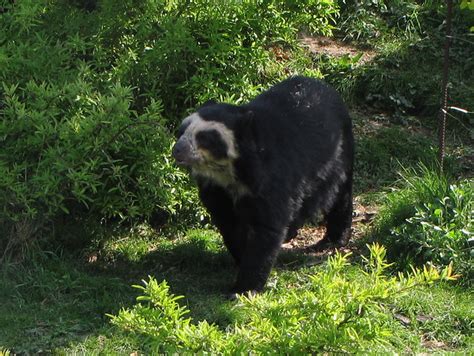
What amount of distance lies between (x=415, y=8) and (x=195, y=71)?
412cm

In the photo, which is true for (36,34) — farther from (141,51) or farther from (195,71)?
(195,71)

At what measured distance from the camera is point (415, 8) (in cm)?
1048

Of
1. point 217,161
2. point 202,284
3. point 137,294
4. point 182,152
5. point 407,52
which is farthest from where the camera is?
point 407,52

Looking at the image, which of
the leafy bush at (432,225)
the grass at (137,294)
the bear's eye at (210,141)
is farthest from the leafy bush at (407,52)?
the bear's eye at (210,141)

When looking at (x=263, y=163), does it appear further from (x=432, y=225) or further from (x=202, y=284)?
(x=432, y=225)

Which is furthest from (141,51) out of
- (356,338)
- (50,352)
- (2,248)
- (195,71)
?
(356,338)

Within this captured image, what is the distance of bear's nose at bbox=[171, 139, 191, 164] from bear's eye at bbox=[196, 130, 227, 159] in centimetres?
9

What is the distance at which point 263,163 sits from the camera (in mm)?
6152

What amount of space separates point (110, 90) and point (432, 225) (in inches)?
102

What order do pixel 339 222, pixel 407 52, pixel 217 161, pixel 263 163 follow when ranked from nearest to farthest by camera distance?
pixel 217 161 → pixel 263 163 → pixel 339 222 → pixel 407 52

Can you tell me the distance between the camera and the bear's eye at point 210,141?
5926 mm

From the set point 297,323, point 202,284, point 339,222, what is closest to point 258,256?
point 202,284

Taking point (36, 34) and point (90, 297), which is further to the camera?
point (36, 34)

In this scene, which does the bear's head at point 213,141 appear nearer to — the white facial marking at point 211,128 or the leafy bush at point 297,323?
the white facial marking at point 211,128
